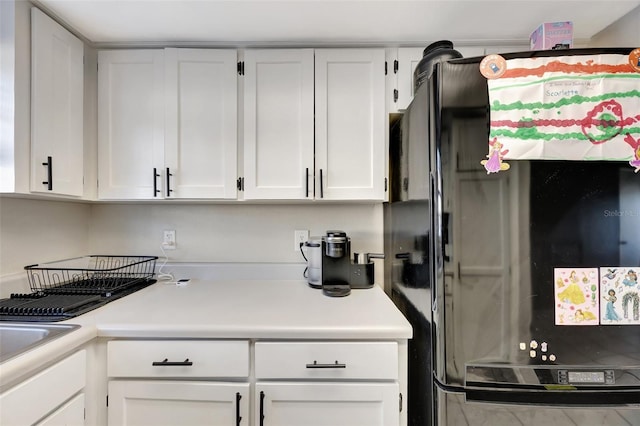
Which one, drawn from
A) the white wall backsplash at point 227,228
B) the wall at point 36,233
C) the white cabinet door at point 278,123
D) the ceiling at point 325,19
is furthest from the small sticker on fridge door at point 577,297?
the wall at point 36,233

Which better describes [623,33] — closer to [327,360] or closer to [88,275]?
[327,360]

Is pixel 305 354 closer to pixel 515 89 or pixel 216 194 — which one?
pixel 216 194

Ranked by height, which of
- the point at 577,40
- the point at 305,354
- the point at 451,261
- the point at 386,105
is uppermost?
the point at 577,40

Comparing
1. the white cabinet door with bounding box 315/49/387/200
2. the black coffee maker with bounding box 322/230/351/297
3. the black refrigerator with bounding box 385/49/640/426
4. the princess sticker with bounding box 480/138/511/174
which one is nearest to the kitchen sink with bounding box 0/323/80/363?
the black coffee maker with bounding box 322/230/351/297

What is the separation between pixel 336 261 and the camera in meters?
1.46

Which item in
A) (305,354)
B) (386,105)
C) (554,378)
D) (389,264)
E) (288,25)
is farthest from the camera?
(389,264)

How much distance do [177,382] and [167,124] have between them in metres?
1.18

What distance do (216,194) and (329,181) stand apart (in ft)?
1.93

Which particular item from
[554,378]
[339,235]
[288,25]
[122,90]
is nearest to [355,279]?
[339,235]

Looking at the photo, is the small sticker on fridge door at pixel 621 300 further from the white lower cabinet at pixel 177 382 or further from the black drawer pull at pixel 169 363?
the black drawer pull at pixel 169 363

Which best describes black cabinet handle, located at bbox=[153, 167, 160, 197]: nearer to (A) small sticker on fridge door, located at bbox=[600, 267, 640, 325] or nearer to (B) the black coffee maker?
(B) the black coffee maker

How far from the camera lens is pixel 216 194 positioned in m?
1.44

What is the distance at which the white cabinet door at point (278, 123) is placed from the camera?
1.42 metres

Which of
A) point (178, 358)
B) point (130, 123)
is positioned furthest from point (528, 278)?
point (130, 123)
